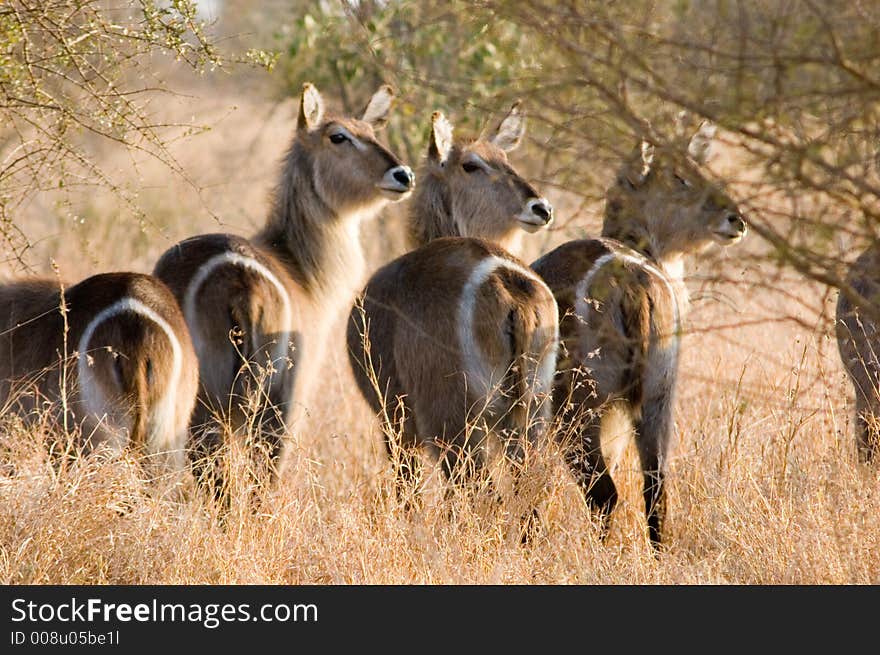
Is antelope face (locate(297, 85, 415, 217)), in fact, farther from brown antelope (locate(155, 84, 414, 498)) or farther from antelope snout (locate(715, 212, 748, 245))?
antelope snout (locate(715, 212, 748, 245))

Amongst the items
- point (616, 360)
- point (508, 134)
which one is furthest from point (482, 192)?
point (616, 360)

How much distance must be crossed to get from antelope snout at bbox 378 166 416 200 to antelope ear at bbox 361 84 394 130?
636mm

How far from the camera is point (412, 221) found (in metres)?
6.26

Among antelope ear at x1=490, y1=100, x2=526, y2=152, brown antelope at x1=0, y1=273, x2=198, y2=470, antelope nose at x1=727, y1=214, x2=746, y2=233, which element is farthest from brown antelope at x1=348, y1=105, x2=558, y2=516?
antelope ear at x1=490, y1=100, x2=526, y2=152

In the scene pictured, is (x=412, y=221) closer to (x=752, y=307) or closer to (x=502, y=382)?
(x=502, y=382)

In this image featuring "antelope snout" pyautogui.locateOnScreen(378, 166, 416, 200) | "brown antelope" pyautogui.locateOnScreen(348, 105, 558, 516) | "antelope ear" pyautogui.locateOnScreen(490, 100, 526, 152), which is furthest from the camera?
"antelope ear" pyautogui.locateOnScreen(490, 100, 526, 152)

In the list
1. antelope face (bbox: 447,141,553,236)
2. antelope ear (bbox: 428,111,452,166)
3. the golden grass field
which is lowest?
the golden grass field

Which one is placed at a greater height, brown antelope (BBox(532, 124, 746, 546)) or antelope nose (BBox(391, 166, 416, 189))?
antelope nose (BBox(391, 166, 416, 189))

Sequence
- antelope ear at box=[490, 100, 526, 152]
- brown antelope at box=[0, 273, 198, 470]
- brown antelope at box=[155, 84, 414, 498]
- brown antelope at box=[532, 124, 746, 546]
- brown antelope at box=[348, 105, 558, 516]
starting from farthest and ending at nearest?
1. antelope ear at box=[490, 100, 526, 152]
2. brown antelope at box=[155, 84, 414, 498]
3. brown antelope at box=[532, 124, 746, 546]
4. brown antelope at box=[348, 105, 558, 516]
5. brown antelope at box=[0, 273, 198, 470]

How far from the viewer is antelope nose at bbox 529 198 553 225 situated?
19.1 ft

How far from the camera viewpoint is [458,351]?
4777 mm

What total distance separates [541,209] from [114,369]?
2.25 metres

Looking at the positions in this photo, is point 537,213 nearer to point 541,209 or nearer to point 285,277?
point 541,209
